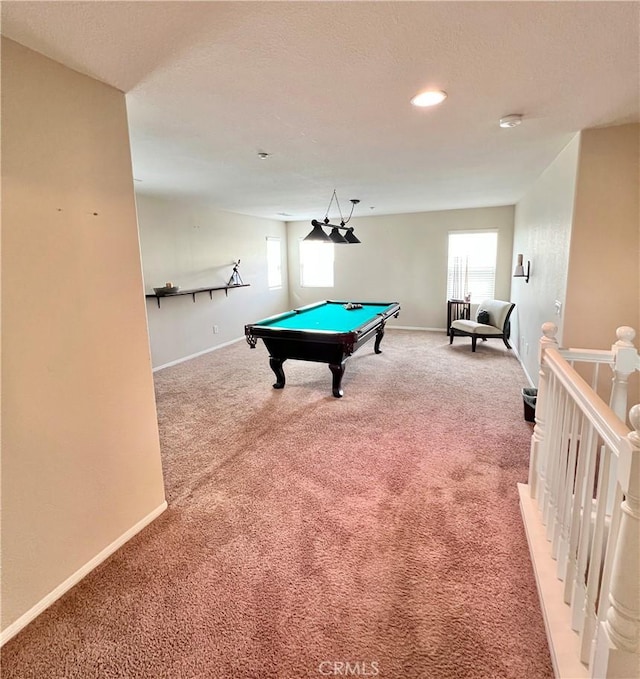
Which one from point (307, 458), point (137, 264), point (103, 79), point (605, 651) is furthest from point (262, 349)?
point (605, 651)

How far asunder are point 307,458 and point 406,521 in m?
0.90

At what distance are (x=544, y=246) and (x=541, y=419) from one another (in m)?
2.35

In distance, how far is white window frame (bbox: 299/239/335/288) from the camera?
26.1 ft

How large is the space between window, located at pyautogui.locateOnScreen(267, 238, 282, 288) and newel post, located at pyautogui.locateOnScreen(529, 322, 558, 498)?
6.30 metres

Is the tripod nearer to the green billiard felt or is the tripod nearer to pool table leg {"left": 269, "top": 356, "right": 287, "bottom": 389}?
the green billiard felt

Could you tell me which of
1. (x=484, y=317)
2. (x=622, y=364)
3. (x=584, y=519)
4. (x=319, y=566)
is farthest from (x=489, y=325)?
(x=319, y=566)

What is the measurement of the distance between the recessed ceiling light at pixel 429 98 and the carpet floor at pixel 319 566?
90.2 inches

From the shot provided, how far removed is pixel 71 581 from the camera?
1.67 m

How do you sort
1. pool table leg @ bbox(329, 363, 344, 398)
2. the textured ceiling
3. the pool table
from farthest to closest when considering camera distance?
1. pool table leg @ bbox(329, 363, 344, 398)
2. the pool table
3. the textured ceiling

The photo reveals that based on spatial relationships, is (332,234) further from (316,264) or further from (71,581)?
(71,581)

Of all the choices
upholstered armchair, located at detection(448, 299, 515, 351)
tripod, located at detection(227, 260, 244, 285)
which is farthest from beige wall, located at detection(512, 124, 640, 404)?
tripod, located at detection(227, 260, 244, 285)

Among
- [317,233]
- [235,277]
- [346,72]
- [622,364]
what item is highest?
[346,72]

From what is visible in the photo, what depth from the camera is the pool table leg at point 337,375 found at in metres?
3.82

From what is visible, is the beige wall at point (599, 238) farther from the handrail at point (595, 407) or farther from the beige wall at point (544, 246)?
the handrail at point (595, 407)
